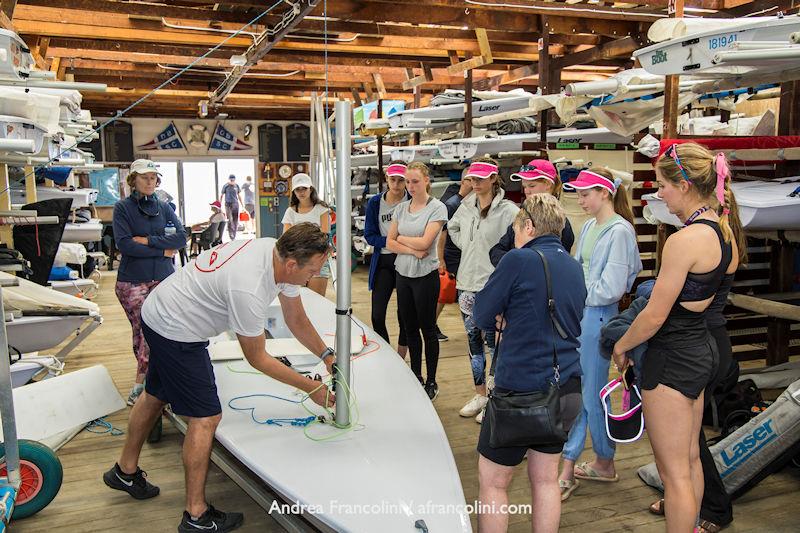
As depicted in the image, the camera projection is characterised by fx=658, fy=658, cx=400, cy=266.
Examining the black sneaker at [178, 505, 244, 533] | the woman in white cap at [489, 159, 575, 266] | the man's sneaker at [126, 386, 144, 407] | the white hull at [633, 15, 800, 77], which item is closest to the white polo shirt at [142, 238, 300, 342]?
the black sneaker at [178, 505, 244, 533]

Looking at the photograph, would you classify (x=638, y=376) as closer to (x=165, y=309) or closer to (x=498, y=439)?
(x=498, y=439)

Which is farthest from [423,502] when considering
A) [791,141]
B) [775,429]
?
[791,141]

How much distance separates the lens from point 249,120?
1472 centimetres

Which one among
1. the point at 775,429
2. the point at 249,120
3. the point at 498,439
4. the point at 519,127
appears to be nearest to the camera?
the point at 498,439

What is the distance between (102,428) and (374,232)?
198 centimetres

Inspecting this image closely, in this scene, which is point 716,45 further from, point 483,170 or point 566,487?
point 566,487

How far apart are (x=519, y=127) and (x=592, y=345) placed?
482cm

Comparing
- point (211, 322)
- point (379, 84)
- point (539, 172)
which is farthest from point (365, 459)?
point (379, 84)

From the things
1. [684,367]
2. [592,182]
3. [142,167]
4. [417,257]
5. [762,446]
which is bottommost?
[762,446]

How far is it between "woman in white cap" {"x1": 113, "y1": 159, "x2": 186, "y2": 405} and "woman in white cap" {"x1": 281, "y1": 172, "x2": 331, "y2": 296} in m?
1.10

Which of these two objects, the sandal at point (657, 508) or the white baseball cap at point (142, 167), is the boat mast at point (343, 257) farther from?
the white baseball cap at point (142, 167)

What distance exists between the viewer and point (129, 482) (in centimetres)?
283

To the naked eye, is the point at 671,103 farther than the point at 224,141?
No

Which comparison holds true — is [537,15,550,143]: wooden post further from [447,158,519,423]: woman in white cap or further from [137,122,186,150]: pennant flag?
[137,122,186,150]: pennant flag
